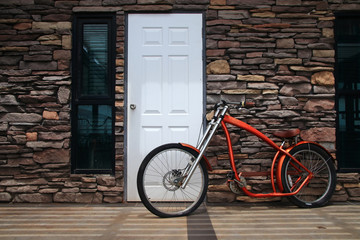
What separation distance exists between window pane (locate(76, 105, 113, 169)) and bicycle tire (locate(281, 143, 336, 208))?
6.20ft

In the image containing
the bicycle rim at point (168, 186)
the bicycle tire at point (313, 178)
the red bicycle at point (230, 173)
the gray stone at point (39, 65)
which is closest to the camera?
the red bicycle at point (230, 173)

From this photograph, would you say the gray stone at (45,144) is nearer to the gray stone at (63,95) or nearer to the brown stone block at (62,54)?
the gray stone at (63,95)

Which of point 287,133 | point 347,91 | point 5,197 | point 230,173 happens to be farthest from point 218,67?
point 5,197

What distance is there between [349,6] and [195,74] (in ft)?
6.12

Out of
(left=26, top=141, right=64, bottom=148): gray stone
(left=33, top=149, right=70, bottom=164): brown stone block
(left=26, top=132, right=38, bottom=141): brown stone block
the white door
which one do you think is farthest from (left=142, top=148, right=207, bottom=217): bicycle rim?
(left=26, top=132, right=38, bottom=141): brown stone block

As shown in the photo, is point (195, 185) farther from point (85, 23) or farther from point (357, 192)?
point (85, 23)

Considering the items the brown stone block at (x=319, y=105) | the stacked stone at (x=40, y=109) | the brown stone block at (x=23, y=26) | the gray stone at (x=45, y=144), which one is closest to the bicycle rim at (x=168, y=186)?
the stacked stone at (x=40, y=109)

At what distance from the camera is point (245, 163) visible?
2957 millimetres

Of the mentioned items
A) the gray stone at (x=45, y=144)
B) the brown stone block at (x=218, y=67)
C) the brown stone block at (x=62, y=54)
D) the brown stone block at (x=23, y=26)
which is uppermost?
the brown stone block at (x=23, y=26)

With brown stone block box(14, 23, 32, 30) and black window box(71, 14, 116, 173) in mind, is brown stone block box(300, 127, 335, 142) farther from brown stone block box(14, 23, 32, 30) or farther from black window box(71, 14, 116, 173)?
brown stone block box(14, 23, 32, 30)

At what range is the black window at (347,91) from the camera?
306cm

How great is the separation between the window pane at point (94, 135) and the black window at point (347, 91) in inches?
101

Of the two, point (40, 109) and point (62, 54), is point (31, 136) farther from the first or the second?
point (62, 54)

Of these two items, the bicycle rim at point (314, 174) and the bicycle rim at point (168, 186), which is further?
the bicycle rim at point (168, 186)
